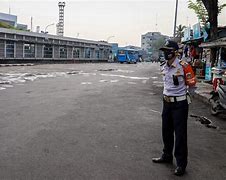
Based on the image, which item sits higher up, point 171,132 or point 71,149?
point 171,132

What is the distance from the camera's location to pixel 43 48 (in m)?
53.0

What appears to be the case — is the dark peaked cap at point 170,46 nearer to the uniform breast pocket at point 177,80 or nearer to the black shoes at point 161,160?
the uniform breast pocket at point 177,80

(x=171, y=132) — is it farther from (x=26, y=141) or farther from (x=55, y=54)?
(x=55, y=54)

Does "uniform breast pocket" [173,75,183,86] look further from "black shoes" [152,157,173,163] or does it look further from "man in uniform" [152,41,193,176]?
"black shoes" [152,157,173,163]

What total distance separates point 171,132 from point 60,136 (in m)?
2.38

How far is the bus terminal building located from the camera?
143ft

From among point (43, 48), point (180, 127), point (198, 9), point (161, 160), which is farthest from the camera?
point (43, 48)

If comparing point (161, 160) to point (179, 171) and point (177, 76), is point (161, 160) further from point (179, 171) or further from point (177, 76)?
point (177, 76)

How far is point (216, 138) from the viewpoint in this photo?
734cm

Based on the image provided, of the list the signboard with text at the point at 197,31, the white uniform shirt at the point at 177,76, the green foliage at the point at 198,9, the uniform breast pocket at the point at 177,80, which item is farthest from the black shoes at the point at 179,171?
the green foliage at the point at 198,9

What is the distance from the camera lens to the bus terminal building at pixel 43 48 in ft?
143

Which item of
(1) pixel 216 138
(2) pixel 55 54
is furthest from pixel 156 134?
(2) pixel 55 54

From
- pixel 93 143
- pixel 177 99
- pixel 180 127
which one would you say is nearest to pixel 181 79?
pixel 177 99

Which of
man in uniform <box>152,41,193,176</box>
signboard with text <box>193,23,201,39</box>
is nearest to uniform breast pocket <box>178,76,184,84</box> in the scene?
man in uniform <box>152,41,193,176</box>
